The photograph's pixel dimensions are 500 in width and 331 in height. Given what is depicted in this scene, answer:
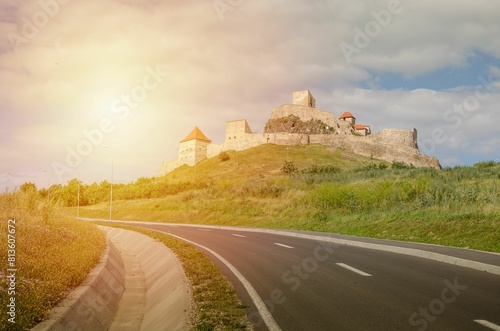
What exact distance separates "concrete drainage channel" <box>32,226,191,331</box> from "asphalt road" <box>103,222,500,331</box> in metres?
1.40

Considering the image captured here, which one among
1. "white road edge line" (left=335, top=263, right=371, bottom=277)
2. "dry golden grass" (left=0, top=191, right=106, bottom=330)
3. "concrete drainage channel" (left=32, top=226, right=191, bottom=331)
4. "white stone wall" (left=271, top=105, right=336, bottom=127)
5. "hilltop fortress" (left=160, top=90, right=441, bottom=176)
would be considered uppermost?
"white stone wall" (left=271, top=105, right=336, bottom=127)

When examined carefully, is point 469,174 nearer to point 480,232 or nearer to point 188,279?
point 480,232

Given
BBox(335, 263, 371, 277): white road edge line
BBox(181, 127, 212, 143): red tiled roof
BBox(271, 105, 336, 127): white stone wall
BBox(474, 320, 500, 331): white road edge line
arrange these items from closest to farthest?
BBox(474, 320, 500, 331): white road edge line → BBox(335, 263, 371, 277): white road edge line → BBox(271, 105, 336, 127): white stone wall → BBox(181, 127, 212, 143): red tiled roof

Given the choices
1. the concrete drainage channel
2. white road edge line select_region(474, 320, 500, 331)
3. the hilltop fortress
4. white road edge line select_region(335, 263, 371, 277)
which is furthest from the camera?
the hilltop fortress

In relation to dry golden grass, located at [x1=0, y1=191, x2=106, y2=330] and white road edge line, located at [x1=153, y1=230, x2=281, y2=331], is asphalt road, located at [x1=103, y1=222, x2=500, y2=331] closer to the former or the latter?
white road edge line, located at [x1=153, y1=230, x2=281, y2=331]

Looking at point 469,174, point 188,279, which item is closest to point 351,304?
point 188,279

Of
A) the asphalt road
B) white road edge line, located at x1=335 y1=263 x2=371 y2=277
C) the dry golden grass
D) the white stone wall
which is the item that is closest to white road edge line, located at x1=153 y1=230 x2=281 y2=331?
the asphalt road

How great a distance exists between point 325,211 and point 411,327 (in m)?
24.9

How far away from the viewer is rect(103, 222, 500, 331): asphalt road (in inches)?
260

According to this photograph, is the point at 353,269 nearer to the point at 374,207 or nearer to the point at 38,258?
the point at 38,258

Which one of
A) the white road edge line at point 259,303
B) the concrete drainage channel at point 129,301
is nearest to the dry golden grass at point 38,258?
the concrete drainage channel at point 129,301

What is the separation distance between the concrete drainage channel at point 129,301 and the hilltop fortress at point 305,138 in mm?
111188

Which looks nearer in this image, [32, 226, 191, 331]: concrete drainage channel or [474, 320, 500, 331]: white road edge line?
[474, 320, 500, 331]: white road edge line

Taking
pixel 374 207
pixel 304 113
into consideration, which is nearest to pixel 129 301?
pixel 374 207
